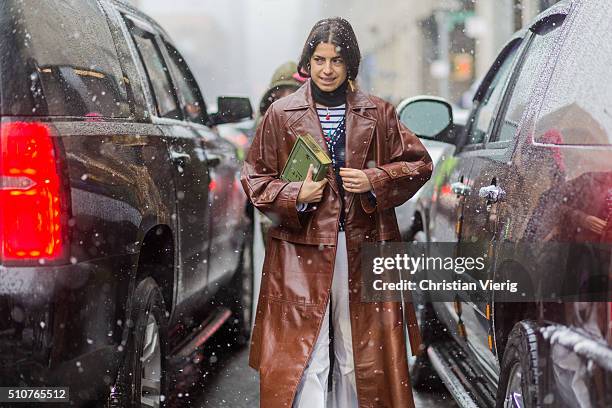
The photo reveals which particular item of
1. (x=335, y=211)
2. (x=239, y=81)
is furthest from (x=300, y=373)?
(x=239, y=81)

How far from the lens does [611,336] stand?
9.34ft

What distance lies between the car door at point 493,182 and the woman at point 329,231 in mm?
321

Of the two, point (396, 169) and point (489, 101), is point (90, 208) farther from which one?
point (489, 101)

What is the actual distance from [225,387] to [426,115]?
6.38ft

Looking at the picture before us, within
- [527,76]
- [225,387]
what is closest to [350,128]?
[527,76]

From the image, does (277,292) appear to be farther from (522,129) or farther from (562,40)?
(562,40)

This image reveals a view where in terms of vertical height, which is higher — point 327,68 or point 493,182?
point 327,68

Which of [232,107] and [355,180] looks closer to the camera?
[355,180]

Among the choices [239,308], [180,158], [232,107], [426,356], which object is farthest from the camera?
[239,308]

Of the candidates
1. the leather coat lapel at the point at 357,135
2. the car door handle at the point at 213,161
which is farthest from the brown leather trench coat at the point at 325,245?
the car door handle at the point at 213,161

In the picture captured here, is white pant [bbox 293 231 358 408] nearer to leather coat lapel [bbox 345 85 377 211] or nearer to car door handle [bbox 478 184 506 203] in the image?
leather coat lapel [bbox 345 85 377 211]

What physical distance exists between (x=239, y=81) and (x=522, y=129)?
112 meters

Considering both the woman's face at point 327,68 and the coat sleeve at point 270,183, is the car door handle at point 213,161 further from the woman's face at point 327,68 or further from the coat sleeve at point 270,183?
the woman's face at point 327,68

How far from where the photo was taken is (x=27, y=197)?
3.46m
